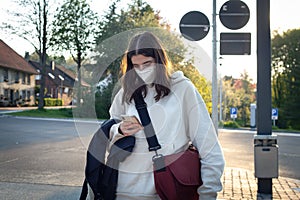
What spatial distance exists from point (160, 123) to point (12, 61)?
48.3m

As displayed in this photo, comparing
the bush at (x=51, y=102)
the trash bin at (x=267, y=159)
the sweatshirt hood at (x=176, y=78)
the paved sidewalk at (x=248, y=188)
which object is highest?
the sweatshirt hood at (x=176, y=78)

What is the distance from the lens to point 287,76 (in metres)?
34.3

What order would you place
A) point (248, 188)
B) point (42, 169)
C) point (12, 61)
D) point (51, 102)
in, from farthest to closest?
point (51, 102)
point (12, 61)
point (42, 169)
point (248, 188)

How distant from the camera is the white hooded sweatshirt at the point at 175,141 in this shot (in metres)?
1.63

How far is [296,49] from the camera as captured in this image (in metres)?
34.6

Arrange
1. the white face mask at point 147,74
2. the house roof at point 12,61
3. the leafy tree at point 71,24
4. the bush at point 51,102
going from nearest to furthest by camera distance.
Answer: the white face mask at point 147,74 < the leafy tree at point 71,24 < the house roof at point 12,61 < the bush at point 51,102

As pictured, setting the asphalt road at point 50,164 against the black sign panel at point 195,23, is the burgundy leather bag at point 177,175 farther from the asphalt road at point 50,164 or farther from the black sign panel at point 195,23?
the black sign panel at point 195,23

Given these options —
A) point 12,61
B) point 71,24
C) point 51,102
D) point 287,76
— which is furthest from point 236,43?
point 51,102

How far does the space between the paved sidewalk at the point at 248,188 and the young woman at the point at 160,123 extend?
375cm

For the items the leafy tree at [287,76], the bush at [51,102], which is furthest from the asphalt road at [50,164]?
the bush at [51,102]

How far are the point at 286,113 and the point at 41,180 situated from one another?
95.9 feet

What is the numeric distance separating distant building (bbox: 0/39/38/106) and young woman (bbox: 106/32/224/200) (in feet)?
137

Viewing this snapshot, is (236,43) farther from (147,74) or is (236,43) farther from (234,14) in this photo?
(147,74)

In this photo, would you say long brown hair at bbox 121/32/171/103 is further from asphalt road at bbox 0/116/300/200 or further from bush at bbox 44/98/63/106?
bush at bbox 44/98/63/106
